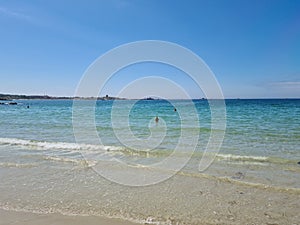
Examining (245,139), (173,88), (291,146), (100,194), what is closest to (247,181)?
(100,194)

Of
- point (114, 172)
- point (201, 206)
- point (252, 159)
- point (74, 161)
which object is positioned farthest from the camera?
point (252, 159)

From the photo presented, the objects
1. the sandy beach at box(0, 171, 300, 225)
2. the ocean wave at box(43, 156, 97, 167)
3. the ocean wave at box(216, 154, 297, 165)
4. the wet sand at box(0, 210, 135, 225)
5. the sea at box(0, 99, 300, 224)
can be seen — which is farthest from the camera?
the ocean wave at box(216, 154, 297, 165)

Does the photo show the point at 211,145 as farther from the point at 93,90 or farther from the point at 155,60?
the point at 93,90

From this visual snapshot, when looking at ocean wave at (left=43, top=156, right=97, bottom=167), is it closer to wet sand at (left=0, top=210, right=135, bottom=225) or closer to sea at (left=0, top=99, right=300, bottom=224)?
sea at (left=0, top=99, right=300, bottom=224)

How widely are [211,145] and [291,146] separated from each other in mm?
3569

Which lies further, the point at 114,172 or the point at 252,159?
the point at 252,159

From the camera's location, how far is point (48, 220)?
5.00 metres

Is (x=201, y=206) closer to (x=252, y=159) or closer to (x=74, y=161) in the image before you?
(x=252, y=159)

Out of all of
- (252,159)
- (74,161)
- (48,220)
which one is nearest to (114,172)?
(74,161)

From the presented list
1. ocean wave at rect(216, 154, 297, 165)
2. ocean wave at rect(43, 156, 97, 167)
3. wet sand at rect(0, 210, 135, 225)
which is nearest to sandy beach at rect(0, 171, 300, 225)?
wet sand at rect(0, 210, 135, 225)

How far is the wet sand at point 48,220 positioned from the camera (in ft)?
16.1

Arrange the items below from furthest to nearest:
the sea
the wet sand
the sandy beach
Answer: the sea → the sandy beach → the wet sand

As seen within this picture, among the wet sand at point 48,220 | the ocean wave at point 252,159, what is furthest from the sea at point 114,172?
the wet sand at point 48,220

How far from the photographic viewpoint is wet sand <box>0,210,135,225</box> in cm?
489
